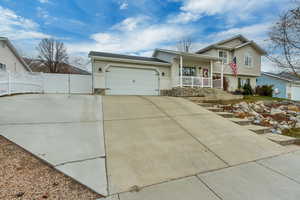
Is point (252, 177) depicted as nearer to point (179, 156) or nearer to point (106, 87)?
point (179, 156)

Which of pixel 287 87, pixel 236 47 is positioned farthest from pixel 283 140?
pixel 287 87

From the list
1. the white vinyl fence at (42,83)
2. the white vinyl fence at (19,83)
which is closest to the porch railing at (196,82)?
the white vinyl fence at (42,83)

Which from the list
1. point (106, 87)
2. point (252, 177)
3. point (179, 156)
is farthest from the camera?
point (106, 87)

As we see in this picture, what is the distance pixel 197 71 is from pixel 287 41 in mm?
7605

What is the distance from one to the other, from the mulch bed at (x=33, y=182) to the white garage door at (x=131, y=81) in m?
8.26

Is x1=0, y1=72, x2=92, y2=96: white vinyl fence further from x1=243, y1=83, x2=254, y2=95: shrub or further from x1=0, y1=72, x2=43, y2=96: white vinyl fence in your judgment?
x1=243, y1=83, x2=254, y2=95: shrub

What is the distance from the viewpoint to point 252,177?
2.47 meters

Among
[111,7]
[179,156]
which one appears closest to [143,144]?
[179,156]

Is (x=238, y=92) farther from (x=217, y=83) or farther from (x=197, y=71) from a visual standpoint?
(x=197, y=71)

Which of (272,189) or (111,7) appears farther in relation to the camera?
(111,7)

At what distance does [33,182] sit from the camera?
→ 2.10 metres

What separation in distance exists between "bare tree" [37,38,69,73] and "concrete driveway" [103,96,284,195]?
19611 mm

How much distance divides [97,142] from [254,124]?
18.5 ft

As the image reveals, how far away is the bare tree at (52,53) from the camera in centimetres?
1991
